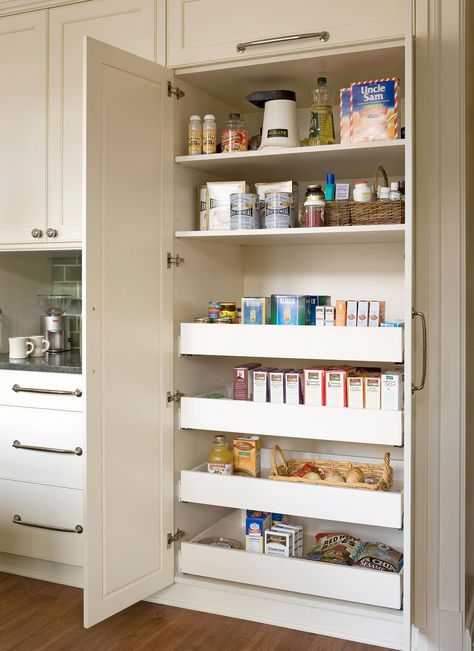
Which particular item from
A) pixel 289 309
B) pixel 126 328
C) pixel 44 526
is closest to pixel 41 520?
pixel 44 526

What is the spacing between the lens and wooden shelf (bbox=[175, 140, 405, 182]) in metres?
2.35

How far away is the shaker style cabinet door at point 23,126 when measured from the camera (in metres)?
2.85

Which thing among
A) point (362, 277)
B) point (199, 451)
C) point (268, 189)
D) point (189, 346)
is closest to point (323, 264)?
point (362, 277)

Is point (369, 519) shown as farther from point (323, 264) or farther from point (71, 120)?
point (71, 120)

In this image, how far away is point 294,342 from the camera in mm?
2434

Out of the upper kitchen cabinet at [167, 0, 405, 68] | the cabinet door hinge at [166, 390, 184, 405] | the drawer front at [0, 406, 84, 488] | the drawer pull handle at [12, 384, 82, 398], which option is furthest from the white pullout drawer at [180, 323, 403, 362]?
the upper kitchen cabinet at [167, 0, 405, 68]

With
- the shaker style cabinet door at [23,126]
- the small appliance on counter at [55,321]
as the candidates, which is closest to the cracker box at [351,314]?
the shaker style cabinet door at [23,126]

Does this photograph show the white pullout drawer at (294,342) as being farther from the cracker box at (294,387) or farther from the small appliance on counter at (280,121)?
the small appliance on counter at (280,121)

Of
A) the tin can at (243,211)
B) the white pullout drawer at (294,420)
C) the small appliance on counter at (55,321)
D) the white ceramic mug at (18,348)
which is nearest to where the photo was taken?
the white pullout drawer at (294,420)

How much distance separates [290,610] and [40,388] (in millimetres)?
Result: 1211

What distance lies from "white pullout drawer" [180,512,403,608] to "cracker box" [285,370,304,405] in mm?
538

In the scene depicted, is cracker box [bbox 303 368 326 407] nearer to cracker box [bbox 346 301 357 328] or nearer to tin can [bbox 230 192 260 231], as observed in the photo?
cracker box [bbox 346 301 357 328]

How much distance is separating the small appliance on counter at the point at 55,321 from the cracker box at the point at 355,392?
142 cm

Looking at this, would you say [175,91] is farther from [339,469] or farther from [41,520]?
[41,520]
